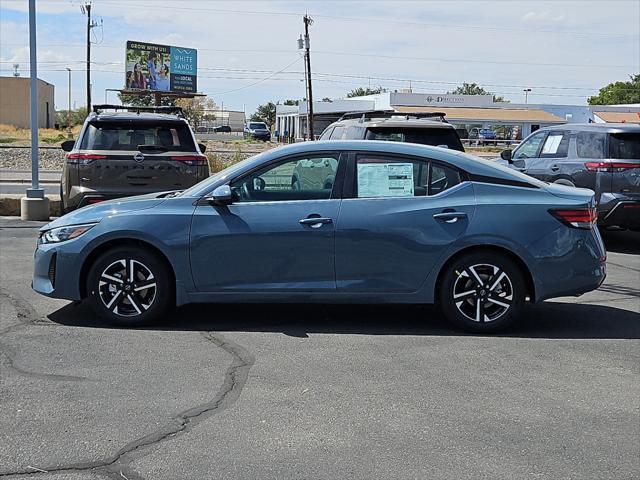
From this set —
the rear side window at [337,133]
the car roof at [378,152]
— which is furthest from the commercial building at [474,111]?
the car roof at [378,152]

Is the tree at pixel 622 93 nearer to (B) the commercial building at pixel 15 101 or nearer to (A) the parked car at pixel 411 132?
(B) the commercial building at pixel 15 101

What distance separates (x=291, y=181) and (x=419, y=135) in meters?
4.57

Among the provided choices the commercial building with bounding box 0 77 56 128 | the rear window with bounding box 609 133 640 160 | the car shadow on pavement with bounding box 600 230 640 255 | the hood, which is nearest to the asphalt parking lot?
the hood

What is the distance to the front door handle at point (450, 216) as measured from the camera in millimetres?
7047

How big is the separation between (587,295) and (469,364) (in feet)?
10.5

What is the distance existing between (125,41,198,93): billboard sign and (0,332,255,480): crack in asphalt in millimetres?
60507

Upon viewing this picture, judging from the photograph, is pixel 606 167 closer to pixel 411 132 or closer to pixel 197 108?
pixel 411 132

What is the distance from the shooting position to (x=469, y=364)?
625 cm

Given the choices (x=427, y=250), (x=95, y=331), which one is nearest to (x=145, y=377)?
(x=95, y=331)

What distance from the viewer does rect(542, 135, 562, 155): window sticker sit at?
41.8 feet

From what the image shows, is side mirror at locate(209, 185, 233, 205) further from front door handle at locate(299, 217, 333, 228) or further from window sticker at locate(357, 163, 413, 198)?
window sticker at locate(357, 163, 413, 198)

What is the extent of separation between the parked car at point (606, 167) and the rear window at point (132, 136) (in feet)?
17.9

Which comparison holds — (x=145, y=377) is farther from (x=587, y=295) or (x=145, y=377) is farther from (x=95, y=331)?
(x=587, y=295)

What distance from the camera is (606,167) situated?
1180 cm
